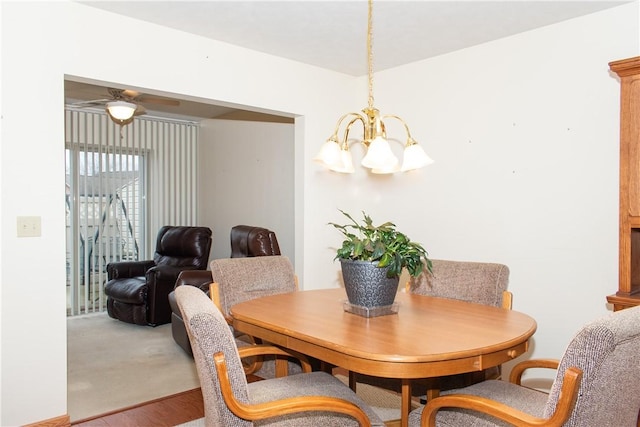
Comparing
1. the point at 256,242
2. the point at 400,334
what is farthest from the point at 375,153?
the point at 256,242

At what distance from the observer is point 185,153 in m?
6.52

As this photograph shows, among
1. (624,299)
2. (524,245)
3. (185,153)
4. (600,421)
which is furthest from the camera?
(185,153)

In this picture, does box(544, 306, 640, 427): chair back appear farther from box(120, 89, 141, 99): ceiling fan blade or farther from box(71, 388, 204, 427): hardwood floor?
box(120, 89, 141, 99): ceiling fan blade


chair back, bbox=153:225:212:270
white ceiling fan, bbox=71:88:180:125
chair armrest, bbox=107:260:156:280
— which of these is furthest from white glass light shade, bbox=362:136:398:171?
chair armrest, bbox=107:260:156:280

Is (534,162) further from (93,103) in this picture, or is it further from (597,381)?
(93,103)

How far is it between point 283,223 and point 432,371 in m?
3.65

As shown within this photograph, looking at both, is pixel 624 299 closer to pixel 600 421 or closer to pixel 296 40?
pixel 600 421

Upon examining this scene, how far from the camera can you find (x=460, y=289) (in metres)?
2.73

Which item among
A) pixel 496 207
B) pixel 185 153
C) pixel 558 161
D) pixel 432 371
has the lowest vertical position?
pixel 432 371

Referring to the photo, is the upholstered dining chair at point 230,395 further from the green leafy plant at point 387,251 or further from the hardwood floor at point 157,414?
the hardwood floor at point 157,414

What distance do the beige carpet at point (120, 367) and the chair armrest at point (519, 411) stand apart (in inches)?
86.1

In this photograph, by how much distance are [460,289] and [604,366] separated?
1336 mm

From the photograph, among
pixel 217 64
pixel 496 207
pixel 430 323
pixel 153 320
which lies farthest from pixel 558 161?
pixel 153 320

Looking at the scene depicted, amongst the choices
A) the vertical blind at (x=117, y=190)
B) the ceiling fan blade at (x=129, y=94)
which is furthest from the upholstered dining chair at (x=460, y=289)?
the vertical blind at (x=117, y=190)
